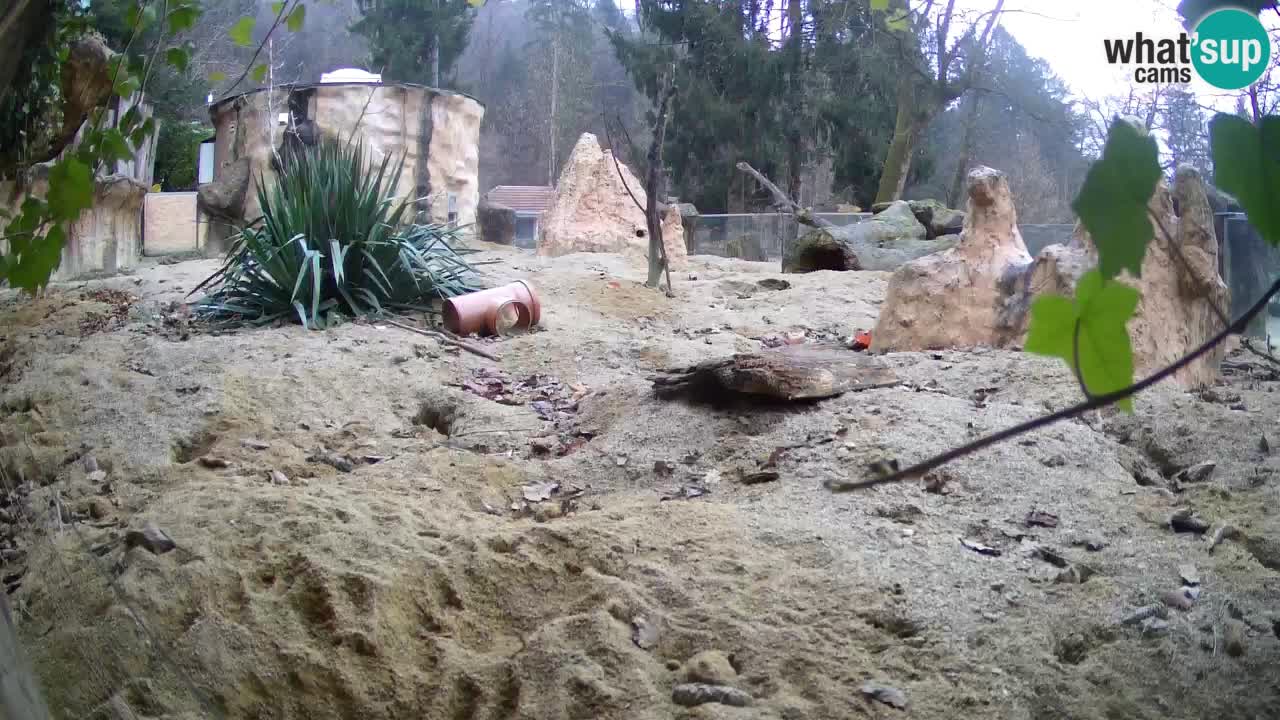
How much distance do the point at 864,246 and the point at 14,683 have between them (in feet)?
30.2

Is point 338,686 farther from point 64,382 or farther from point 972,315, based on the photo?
point 972,315

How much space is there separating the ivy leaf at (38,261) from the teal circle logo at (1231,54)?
1823 mm

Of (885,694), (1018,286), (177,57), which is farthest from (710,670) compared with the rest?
(1018,286)

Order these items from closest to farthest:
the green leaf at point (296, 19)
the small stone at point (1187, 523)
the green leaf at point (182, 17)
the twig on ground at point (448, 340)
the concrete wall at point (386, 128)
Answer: the green leaf at point (182, 17) → the green leaf at point (296, 19) → the small stone at point (1187, 523) → the twig on ground at point (448, 340) → the concrete wall at point (386, 128)

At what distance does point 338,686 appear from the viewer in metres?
1.89

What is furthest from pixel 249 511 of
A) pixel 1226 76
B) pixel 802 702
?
pixel 1226 76

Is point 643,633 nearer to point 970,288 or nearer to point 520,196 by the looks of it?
point 970,288

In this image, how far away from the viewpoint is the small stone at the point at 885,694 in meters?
1.70

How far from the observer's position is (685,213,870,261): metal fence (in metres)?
13.2

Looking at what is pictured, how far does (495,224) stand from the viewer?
1463cm

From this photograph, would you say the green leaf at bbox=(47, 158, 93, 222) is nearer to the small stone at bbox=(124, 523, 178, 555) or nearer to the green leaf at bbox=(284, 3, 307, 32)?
the green leaf at bbox=(284, 3, 307, 32)

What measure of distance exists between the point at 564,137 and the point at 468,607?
21.6 metres

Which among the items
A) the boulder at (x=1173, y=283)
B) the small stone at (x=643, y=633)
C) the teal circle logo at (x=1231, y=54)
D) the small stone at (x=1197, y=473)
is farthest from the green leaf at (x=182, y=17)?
the boulder at (x=1173, y=283)

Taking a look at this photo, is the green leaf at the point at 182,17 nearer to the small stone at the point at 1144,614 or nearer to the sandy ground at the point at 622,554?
the sandy ground at the point at 622,554
